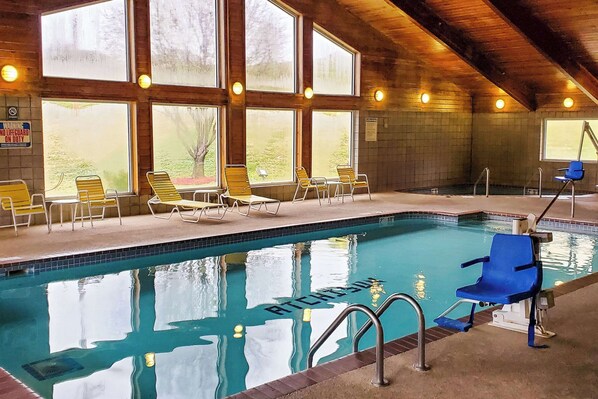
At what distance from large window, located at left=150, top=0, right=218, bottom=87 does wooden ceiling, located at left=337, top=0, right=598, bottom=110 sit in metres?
2.94

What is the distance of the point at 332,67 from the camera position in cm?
1198

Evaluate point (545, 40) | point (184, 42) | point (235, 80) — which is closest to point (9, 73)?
point (184, 42)

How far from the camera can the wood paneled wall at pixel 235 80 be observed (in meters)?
8.21

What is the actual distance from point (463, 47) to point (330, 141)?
3057 mm

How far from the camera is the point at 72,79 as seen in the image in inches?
340

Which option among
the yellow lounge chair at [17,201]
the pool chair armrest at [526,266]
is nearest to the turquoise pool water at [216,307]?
the pool chair armrest at [526,266]

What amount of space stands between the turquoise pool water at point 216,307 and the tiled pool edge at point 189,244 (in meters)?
0.10

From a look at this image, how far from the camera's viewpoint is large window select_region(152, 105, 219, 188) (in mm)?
9852

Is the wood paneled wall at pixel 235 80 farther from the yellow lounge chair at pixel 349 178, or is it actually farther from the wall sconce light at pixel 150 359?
the wall sconce light at pixel 150 359

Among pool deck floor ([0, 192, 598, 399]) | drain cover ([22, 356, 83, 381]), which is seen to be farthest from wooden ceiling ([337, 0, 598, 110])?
drain cover ([22, 356, 83, 381])

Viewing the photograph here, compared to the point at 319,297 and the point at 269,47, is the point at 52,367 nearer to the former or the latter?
the point at 319,297

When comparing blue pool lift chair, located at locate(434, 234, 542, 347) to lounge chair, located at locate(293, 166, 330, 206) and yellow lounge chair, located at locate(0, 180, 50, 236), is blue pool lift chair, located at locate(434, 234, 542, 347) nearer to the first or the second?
yellow lounge chair, located at locate(0, 180, 50, 236)

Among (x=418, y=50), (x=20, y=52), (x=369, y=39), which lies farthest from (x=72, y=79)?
(x=418, y=50)

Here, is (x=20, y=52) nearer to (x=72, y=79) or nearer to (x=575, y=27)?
(x=72, y=79)
